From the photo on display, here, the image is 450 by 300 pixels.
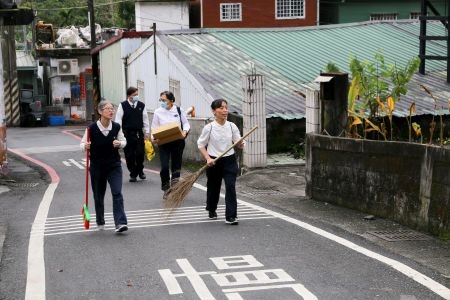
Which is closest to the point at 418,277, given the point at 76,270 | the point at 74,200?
the point at 76,270

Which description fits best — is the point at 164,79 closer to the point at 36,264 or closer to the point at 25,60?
the point at 36,264

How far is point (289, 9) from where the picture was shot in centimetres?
4025

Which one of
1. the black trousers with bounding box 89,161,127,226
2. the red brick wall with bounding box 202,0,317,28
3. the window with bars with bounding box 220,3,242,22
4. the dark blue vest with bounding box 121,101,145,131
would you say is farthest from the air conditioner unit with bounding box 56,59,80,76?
the black trousers with bounding box 89,161,127,226

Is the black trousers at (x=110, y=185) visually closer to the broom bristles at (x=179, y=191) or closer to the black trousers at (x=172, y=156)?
the broom bristles at (x=179, y=191)

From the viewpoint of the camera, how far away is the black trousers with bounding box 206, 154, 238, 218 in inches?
379

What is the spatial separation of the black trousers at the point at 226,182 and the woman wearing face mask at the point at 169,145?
1943mm

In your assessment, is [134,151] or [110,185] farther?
[134,151]

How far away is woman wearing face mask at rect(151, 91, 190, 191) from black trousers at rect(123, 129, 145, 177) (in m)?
1.67

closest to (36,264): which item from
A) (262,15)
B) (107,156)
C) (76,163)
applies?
(107,156)

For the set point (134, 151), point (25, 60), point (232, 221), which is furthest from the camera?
point (25, 60)

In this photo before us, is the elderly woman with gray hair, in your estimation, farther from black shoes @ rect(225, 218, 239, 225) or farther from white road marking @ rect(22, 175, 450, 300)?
black shoes @ rect(225, 218, 239, 225)

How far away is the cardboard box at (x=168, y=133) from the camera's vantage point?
1200 centimetres

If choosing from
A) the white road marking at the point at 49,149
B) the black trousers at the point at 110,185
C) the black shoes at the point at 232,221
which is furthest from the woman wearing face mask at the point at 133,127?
the white road marking at the point at 49,149

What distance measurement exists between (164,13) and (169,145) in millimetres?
28102
